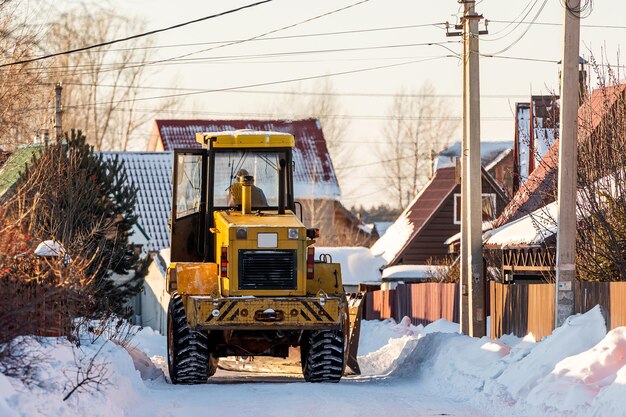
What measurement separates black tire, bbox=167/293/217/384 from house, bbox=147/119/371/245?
5084 centimetres

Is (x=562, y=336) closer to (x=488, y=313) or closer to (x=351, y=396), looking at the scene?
(x=351, y=396)

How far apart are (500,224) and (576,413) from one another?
25320mm

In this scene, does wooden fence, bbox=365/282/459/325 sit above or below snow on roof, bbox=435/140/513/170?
below

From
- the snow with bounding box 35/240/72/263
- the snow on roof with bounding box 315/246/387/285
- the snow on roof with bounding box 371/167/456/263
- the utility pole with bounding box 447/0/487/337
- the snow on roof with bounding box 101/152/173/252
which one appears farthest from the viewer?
the snow on roof with bounding box 371/167/456/263

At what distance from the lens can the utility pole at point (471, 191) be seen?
24.1 meters

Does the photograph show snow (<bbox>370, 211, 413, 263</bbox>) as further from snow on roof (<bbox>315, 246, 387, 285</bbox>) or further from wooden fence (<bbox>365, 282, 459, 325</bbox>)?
wooden fence (<bbox>365, 282, 459, 325</bbox>)

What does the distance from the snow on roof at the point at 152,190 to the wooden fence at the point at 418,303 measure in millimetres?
13752

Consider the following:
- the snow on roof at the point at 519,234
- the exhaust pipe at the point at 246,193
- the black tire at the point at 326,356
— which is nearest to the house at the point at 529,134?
the snow on roof at the point at 519,234

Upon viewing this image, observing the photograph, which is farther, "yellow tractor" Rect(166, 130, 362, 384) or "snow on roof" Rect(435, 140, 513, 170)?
"snow on roof" Rect(435, 140, 513, 170)

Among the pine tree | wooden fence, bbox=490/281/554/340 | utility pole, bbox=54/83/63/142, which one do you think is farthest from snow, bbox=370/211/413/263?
wooden fence, bbox=490/281/554/340

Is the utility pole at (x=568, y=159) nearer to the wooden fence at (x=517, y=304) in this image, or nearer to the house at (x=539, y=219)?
the wooden fence at (x=517, y=304)

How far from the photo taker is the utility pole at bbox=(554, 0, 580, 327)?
Result: 59.0ft

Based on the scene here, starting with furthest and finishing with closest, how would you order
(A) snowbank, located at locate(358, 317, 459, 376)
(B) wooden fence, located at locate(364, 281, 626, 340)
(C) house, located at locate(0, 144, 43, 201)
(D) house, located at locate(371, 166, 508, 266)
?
(D) house, located at locate(371, 166, 508, 266) < (C) house, located at locate(0, 144, 43, 201) < (A) snowbank, located at locate(358, 317, 459, 376) < (B) wooden fence, located at locate(364, 281, 626, 340)

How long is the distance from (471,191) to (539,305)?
3905 mm
